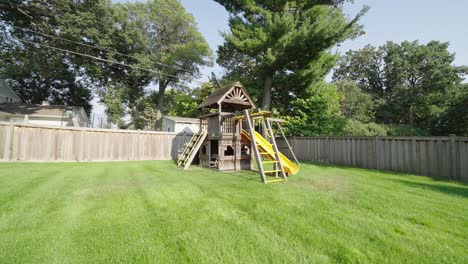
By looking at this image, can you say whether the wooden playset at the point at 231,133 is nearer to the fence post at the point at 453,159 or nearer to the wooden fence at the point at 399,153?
the wooden fence at the point at 399,153

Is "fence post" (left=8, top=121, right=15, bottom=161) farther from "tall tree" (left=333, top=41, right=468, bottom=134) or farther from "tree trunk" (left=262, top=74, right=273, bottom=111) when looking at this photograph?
"tall tree" (left=333, top=41, right=468, bottom=134)

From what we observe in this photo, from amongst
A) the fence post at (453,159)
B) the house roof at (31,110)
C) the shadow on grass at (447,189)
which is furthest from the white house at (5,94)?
the fence post at (453,159)

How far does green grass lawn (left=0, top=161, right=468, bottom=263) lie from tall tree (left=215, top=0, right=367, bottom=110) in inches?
420

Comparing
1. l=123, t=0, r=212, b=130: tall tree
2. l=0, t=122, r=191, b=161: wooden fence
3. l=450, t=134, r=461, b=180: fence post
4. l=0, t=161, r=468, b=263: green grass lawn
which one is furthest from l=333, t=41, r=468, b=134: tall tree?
l=0, t=122, r=191, b=161: wooden fence

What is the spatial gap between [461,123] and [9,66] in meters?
47.1

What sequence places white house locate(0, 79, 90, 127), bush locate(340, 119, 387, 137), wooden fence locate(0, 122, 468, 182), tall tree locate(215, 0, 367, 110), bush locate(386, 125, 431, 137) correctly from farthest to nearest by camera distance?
bush locate(386, 125, 431, 137) < white house locate(0, 79, 90, 127) < bush locate(340, 119, 387, 137) < tall tree locate(215, 0, 367, 110) < wooden fence locate(0, 122, 468, 182)

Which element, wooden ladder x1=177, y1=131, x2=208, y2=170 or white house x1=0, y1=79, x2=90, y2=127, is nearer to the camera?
wooden ladder x1=177, y1=131, x2=208, y2=170

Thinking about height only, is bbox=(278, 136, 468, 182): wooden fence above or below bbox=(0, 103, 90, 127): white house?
below

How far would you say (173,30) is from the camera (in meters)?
28.7

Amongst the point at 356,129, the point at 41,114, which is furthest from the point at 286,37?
the point at 41,114

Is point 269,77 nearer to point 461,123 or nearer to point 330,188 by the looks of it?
point 330,188

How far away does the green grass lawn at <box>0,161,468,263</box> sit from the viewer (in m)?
2.34

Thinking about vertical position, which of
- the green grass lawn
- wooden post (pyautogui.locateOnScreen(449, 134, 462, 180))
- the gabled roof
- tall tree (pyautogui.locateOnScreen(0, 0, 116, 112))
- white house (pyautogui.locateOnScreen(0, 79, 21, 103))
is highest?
tall tree (pyautogui.locateOnScreen(0, 0, 116, 112))

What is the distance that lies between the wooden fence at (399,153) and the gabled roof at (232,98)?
4.72 meters
